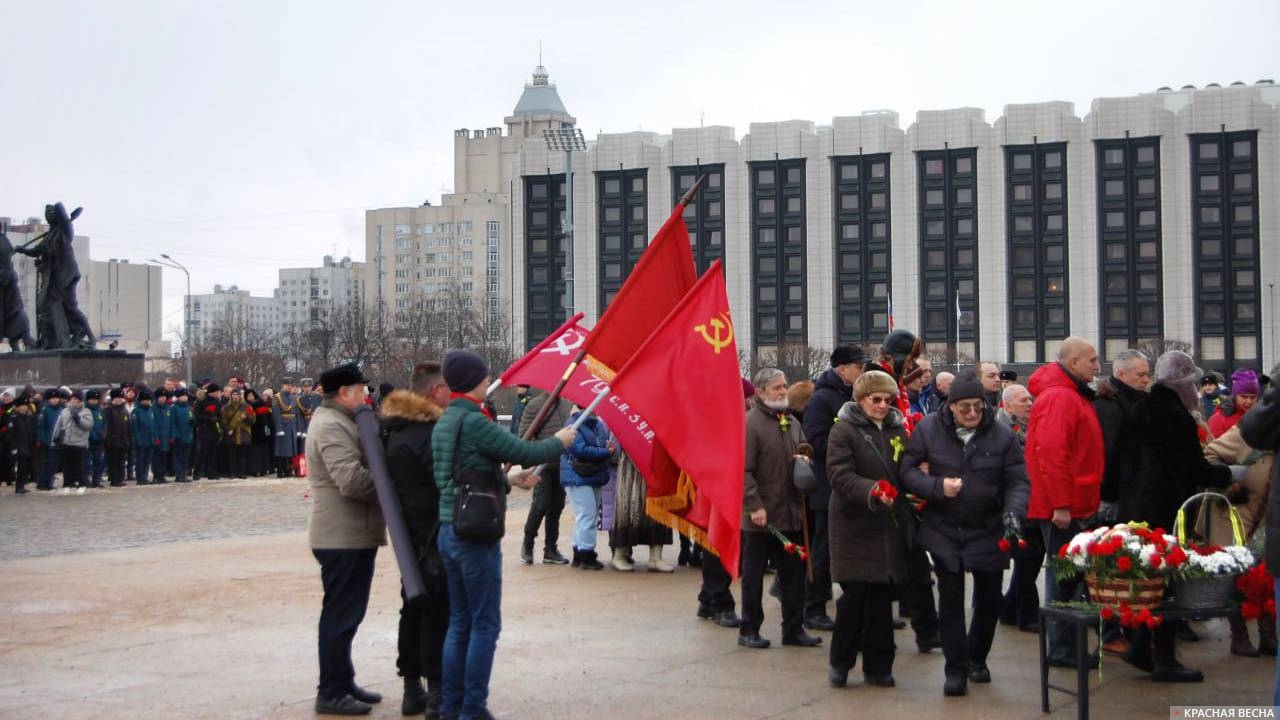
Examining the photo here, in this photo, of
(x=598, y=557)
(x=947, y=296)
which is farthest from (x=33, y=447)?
(x=947, y=296)

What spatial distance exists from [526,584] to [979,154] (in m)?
102

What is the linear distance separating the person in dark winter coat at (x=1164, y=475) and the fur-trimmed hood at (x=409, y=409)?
430 centimetres

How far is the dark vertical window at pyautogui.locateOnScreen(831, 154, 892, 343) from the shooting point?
370ft

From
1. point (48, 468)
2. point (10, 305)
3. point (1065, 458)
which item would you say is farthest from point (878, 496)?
point (10, 305)

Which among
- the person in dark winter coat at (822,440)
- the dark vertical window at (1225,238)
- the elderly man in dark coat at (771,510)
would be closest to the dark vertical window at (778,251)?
the dark vertical window at (1225,238)

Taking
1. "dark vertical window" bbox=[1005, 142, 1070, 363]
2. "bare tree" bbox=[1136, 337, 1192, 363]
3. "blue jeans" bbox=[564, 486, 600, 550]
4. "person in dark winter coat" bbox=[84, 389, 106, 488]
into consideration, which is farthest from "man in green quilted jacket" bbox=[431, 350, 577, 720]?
"dark vertical window" bbox=[1005, 142, 1070, 363]

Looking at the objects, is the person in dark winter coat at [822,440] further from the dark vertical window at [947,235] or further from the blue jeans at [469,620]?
the dark vertical window at [947,235]

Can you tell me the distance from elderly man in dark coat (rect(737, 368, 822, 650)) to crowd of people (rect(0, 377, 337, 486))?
18434mm

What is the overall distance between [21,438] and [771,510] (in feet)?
65.2

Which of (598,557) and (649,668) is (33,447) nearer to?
(598,557)

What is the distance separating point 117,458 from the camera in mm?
27609

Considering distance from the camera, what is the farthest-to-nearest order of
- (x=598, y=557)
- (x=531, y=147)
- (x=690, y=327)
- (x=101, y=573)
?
(x=531, y=147) < (x=598, y=557) < (x=101, y=573) < (x=690, y=327)

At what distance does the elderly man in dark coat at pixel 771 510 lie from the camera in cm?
1005

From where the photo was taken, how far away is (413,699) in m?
8.25
